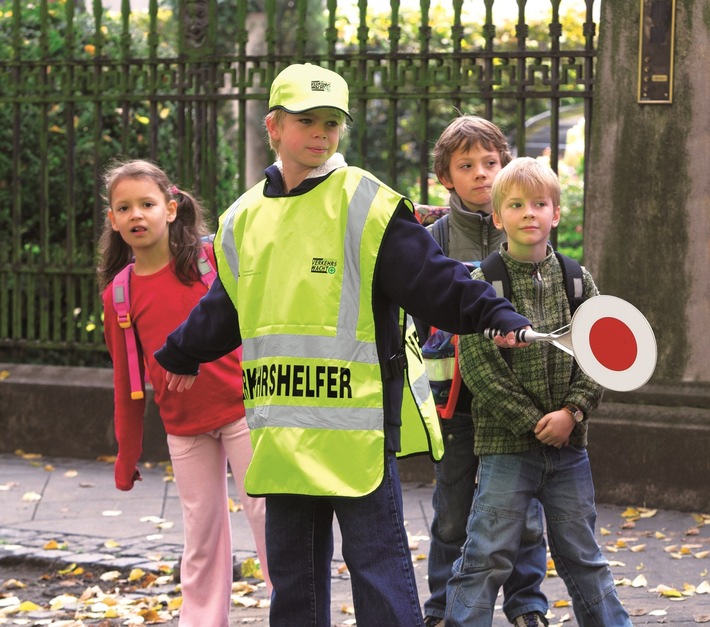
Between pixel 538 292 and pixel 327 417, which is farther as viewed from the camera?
pixel 538 292

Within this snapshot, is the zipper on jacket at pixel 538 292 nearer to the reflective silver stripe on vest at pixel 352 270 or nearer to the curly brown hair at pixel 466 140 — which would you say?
the curly brown hair at pixel 466 140

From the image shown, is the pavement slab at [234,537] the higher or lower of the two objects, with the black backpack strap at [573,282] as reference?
lower

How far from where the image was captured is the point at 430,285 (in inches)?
134

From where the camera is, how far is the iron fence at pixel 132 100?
23.7 feet

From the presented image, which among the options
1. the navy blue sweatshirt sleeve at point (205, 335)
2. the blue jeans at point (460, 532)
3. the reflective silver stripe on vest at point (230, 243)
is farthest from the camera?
the blue jeans at point (460, 532)

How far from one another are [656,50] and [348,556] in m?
4.11

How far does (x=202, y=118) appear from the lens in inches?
317

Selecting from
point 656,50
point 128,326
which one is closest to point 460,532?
point 128,326

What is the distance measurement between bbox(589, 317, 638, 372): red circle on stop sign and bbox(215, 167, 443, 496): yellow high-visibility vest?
22.9 inches

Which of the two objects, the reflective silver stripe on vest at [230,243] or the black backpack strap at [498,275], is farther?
the black backpack strap at [498,275]

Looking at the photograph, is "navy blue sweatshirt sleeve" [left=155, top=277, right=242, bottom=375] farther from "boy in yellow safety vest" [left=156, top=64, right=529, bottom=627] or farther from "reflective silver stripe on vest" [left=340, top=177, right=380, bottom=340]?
"reflective silver stripe on vest" [left=340, top=177, right=380, bottom=340]

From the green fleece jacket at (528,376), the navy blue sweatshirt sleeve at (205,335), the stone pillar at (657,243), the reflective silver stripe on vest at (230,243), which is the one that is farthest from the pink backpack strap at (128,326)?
the stone pillar at (657,243)

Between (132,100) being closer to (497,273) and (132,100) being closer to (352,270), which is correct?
(497,273)

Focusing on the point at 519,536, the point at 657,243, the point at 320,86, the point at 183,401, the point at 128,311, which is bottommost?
the point at 519,536
